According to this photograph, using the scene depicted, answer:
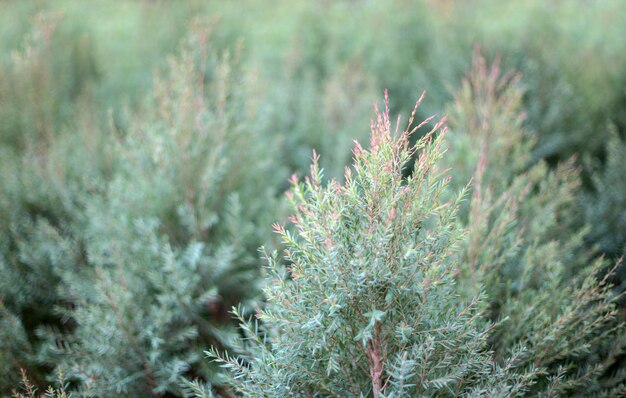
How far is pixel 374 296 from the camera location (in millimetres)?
2020

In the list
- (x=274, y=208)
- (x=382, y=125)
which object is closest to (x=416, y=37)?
(x=274, y=208)

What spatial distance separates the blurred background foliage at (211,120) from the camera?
11.9ft

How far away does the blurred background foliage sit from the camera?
11.9 ft

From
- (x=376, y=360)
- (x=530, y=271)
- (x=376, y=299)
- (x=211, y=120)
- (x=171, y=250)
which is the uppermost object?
(x=211, y=120)

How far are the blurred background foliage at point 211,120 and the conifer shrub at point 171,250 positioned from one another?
0.06ft

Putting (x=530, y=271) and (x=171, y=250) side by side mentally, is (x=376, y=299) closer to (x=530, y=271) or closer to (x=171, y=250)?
(x=530, y=271)

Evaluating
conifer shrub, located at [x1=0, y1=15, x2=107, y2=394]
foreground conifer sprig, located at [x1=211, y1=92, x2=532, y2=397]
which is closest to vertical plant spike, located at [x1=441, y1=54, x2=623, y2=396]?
foreground conifer sprig, located at [x1=211, y1=92, x2=532, y2=397]

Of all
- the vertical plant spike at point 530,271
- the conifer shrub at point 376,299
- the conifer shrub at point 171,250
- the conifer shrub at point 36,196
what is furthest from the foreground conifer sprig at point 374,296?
the conifer shrub at point 36,196

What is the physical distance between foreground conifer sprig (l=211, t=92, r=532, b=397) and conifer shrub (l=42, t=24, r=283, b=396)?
3.18 feet

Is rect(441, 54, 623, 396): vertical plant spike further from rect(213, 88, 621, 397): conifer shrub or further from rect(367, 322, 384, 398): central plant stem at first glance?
rect(367, 322, 384, 398): central plant stem

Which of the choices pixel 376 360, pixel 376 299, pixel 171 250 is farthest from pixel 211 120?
pixel 376 360

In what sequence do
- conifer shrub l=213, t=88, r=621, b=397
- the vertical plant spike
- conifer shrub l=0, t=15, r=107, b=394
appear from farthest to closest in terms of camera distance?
1. conifer shrub l=0, t=15, r=107, b=394
2. the vertical plant spike
3. conifer shrub l=213, t=88, r=621, b=397

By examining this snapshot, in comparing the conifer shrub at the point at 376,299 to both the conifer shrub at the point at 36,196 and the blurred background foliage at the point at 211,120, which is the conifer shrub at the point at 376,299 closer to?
the blurred background foliage at the point at 211,120

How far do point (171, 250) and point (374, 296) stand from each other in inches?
77.6
